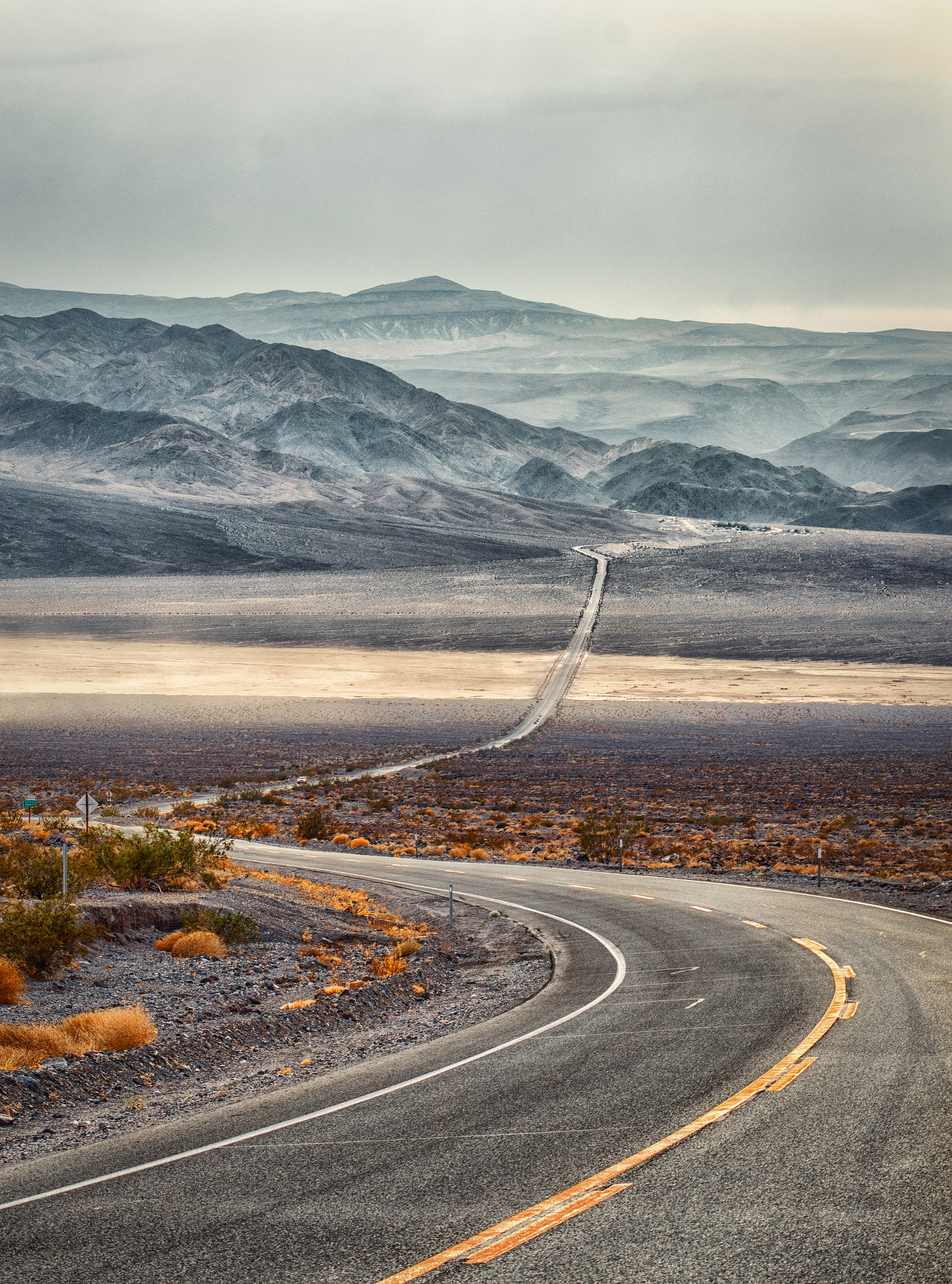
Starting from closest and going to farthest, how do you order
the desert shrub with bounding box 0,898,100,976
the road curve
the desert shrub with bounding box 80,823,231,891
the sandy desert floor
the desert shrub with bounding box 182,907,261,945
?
1. the desert shrub with bounding box 0,898,100,976
2. the desert shrub with bounding box 182,907,261,945
3. the desert shrub with bounding box 80,823,231,891
4. the road curve
5. the sandy desert floor

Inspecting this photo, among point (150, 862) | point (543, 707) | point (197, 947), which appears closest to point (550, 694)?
point (543, 707)

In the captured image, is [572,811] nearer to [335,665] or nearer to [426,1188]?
[426,1188]

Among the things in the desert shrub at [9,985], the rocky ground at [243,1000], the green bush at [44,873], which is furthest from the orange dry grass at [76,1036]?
the green bush at [44,873]

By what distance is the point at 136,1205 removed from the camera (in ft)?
20.9

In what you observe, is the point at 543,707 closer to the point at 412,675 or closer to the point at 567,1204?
→ the point at 412,675

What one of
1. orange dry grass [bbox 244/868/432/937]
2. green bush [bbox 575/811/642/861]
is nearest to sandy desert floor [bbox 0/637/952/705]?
green bush [bbox 575/811/642/861]

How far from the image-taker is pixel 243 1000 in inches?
484

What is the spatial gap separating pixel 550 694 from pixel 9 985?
6344cm

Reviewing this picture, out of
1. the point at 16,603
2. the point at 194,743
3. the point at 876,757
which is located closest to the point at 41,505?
the point at 16,603

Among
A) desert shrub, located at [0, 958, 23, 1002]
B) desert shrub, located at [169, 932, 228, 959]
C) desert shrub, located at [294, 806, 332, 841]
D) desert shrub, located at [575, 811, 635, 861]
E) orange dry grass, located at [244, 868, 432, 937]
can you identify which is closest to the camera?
desert shrub, located at [0, 958, 23, 1002]

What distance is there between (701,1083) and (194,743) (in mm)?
49869

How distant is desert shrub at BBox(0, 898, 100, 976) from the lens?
12.3m

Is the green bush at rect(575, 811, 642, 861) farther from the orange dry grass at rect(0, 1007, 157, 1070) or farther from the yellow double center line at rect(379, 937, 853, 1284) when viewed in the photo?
the yellow double center line at rect(379, 937, 853, 1284)

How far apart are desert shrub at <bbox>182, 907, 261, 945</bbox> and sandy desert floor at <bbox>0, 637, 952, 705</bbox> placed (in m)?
A: 57.0
